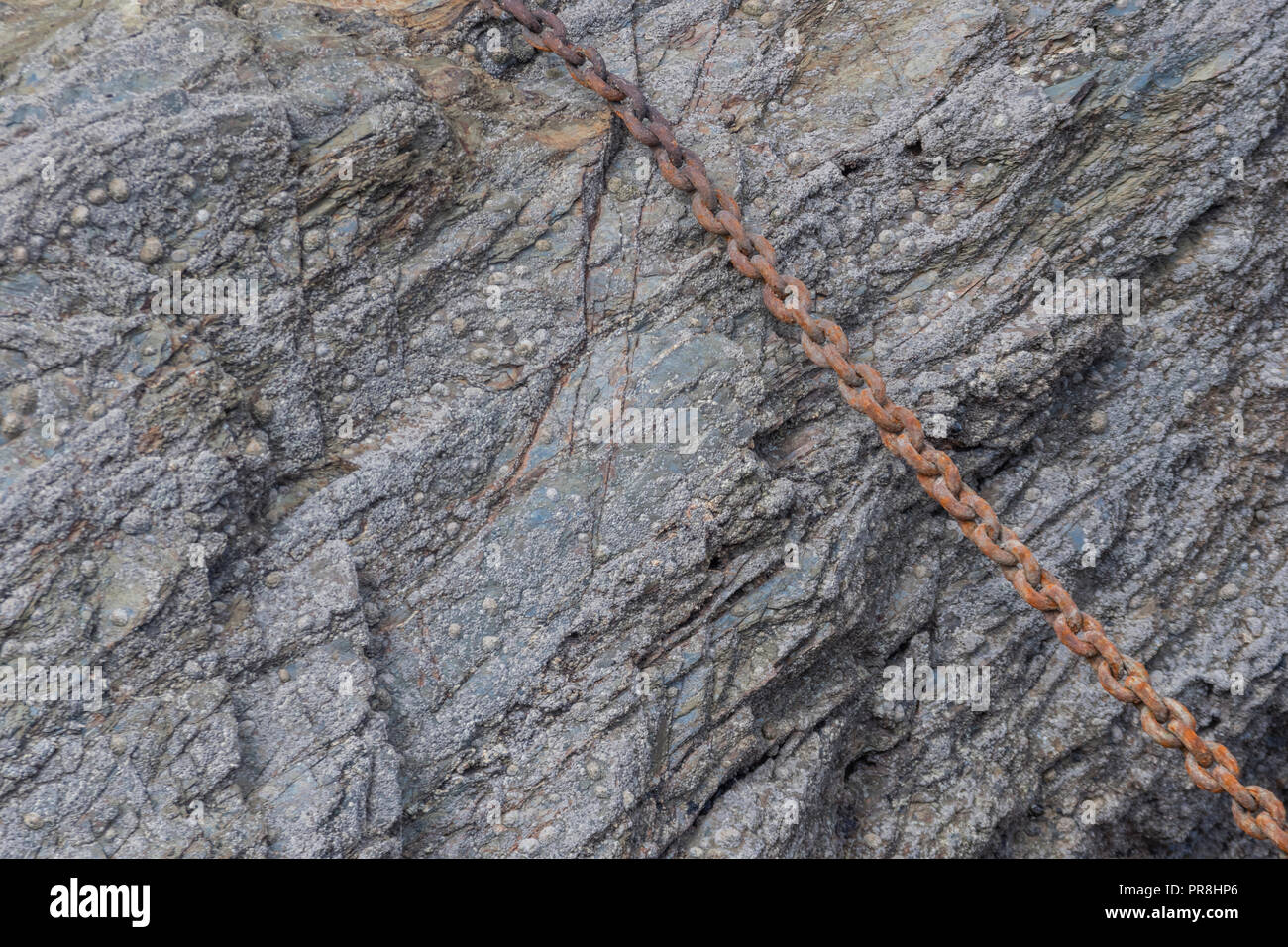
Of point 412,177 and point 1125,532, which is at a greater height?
point 412,177

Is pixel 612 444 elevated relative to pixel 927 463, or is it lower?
elevated

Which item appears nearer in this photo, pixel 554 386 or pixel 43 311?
pixel 43 311

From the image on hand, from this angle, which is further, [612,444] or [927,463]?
[612,444]

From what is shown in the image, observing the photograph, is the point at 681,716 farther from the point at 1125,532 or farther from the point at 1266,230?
the point at 1266,230

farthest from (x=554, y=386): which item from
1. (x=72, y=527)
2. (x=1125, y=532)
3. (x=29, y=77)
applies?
(x=1125, y=532)
